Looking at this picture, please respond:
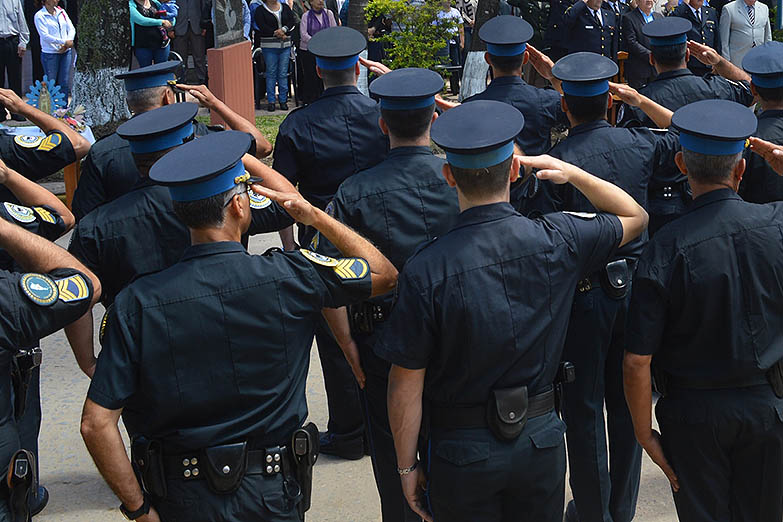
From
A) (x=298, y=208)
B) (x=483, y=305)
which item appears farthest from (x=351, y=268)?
(x=483, y=305)

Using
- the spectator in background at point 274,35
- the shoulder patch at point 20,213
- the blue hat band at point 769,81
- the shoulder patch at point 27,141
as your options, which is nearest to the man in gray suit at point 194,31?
the spectator in background at point 274,35

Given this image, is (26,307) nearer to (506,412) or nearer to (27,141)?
(506,412)

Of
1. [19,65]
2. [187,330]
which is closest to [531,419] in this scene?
[187,330]

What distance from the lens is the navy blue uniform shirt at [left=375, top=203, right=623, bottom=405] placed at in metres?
3.05

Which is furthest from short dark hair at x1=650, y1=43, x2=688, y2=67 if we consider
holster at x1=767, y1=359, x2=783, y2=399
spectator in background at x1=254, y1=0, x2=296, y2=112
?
spectator in background at x1=254, y1=0, x2=296, y2=112

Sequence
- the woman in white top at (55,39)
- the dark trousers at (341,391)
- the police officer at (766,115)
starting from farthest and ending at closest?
1. the woman in white top at (55,39)
2. the dark trousers at (341,391)
3. the police officer at (766,115)

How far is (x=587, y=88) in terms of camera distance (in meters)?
4.38

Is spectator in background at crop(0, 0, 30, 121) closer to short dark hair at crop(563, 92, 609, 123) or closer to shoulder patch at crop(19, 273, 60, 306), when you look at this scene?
short dark hair at crop(563, 92, 609, 123)

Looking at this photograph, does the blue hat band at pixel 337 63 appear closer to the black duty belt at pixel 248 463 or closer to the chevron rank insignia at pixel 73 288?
the chevron rank insignia at pixel 73 288

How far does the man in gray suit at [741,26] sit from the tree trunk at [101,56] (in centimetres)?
774

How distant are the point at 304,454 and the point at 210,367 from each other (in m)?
0.41

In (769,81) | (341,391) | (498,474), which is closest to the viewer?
(498,474)

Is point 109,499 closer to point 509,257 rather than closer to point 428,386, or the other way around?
point 428,386

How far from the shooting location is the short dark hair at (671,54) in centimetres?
601
